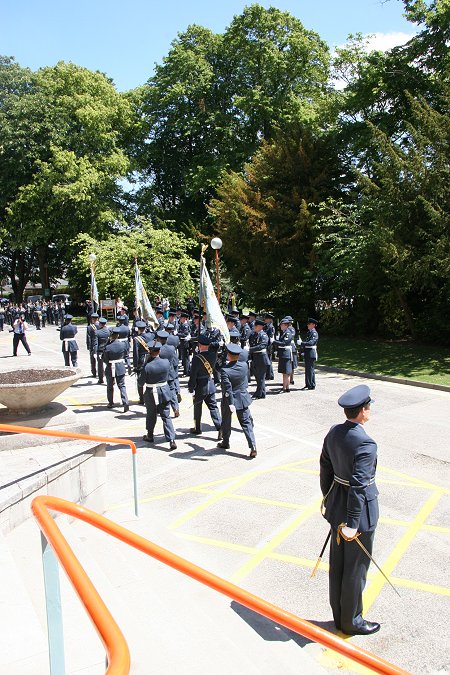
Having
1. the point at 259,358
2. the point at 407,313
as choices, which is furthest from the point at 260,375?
the point at 407,313

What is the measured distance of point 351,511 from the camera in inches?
175

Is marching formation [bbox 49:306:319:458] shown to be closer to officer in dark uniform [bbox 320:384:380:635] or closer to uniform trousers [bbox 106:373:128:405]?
uniform trousers [bbox 106:373:128:405]

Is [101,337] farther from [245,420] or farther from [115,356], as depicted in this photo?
[245,420]

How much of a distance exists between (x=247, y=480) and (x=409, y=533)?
2.54 metres

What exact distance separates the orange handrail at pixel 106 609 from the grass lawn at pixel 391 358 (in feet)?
45.0

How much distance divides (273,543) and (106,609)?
4.47 m

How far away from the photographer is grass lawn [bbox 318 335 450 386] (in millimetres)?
16469

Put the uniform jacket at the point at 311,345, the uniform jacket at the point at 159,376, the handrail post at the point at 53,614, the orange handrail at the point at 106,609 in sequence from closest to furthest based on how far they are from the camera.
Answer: the orange handrail at the point at 106,609 < the handrail post at the point at 53,614 < the uniform jacket at the point at 159,376 < the uniform jacket at the point at 311,345

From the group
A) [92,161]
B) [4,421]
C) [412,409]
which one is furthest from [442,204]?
[92,161]

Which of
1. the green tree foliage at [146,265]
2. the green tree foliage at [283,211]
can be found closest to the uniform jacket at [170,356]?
the green tree foliage at [283,211]

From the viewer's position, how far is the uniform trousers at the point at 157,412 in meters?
9.64

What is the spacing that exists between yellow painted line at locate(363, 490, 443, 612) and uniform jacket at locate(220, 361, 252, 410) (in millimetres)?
3223

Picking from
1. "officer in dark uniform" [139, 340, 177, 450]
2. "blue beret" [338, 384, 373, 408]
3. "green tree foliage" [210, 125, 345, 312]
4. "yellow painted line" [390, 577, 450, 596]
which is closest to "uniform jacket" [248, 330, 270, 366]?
"officer in dark uniform" [139, 340, 177, 450]

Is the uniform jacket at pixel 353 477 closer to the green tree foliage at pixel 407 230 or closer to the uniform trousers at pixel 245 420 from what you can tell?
the uniform trousers at pixel 245 420
